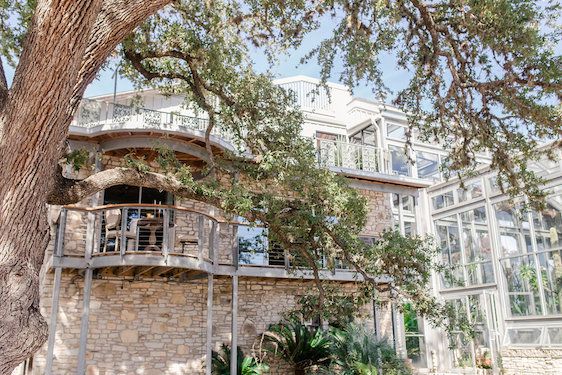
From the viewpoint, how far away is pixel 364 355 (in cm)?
1012

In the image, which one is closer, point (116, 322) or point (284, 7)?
point (284, 7)

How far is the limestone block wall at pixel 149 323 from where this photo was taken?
10.5 m

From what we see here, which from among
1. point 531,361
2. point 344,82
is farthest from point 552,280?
point 344,82

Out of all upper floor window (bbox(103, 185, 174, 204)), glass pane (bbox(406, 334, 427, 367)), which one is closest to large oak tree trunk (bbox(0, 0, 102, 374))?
upper floor window (bbox(103, 185, 174, 204))

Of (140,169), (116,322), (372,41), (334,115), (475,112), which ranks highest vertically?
(334,115)

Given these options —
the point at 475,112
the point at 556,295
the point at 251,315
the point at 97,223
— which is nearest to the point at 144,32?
the point at 97,223

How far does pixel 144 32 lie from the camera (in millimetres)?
8570

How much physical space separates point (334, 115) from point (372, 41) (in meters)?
10.4

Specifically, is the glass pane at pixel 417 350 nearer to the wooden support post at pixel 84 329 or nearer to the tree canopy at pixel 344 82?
the tree canopy at pixel 344 82

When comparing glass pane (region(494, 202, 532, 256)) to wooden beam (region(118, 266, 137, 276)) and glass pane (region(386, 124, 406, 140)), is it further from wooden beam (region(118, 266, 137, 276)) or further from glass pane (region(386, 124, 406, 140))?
wooden beam (region(118, 266, 137, 276))

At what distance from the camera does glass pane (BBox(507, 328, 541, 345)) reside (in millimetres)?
14367

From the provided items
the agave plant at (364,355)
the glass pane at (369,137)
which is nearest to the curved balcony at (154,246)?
the agave plant at (364,355)

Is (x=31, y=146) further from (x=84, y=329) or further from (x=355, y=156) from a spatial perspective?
(x=355, y=156)

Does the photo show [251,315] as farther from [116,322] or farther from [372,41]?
[372,41]
